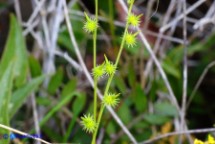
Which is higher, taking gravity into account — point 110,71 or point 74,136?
point 74,136

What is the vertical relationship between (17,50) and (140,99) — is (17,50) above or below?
above

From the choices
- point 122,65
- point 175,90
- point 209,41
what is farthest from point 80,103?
point 209,41

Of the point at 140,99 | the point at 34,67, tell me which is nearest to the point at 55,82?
the point at 34,67

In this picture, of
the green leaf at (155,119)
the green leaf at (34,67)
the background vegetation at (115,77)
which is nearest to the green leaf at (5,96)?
the background vegetation at (115,77)

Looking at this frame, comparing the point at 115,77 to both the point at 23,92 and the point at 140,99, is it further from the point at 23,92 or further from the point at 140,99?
the point at 23,92

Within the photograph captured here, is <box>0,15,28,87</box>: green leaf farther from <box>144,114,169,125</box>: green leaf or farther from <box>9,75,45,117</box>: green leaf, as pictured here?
<box>144,114,169,125</box>: green leaf

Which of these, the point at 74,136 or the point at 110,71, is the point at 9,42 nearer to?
the point at 74,136
